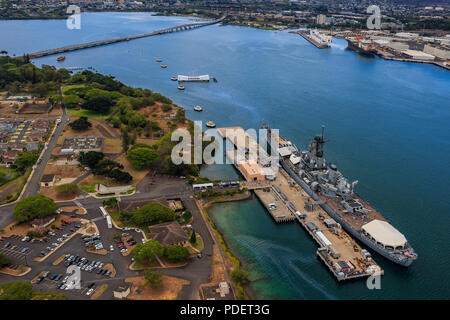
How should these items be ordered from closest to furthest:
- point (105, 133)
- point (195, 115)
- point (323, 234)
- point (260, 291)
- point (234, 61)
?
point (260, 291) < point (323, 234) < point (105, 133) < point (195, 115) < point (234, 61)

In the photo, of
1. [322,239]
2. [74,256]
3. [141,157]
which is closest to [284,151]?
[322,239]

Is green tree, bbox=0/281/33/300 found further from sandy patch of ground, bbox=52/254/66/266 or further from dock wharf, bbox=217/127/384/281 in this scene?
dock wharf, bbox=217/127/384/281

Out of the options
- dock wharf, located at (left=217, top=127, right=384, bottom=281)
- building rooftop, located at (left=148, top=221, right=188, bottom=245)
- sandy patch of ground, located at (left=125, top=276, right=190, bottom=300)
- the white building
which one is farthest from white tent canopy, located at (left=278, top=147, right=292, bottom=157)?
the white building

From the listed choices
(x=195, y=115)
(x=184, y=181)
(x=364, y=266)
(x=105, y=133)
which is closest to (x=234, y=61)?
(x=195, y=115)

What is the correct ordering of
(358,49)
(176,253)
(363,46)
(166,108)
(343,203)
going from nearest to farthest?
1. (176,253)
2. (343,203)
3. (166,108)
4. (358,49)
5. (363,46)

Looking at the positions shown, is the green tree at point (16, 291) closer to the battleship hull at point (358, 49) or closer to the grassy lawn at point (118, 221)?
the grassy lawn at point (118, 221)

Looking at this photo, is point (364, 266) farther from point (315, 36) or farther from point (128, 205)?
point (315, 36)

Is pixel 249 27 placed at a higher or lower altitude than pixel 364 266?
higher

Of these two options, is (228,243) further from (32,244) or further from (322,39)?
(322,39)
